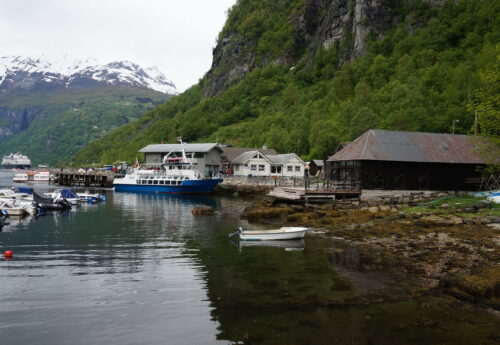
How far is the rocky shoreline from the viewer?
15.0 meters


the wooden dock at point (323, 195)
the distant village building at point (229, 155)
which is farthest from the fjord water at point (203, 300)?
the distant village building at point (229, 155)

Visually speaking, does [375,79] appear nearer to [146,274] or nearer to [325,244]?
[325,244]

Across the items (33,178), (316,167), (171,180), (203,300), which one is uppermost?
(316,167)

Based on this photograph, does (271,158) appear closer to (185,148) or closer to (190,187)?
(185,148)

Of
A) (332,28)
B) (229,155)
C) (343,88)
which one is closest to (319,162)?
(229,155)

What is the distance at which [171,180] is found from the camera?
238ft

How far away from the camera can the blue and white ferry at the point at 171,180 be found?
230 feet

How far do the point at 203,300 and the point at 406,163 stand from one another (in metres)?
35.4

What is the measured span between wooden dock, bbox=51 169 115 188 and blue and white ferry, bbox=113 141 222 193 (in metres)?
11.6

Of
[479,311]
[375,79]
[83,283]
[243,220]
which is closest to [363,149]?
[243,220]

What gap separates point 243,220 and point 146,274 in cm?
1911

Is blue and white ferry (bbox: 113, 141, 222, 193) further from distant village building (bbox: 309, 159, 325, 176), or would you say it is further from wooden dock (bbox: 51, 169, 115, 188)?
distant village building (bbox: 309, 159, 325, 176)

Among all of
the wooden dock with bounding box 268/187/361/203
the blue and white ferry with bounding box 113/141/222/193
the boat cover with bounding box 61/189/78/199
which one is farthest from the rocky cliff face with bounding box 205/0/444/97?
the boat cover with bounding box 61/189/78/199

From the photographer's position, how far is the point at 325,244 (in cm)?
2472
